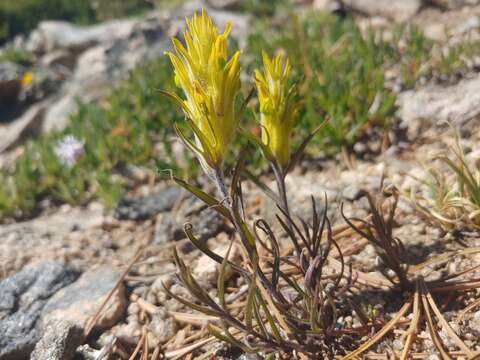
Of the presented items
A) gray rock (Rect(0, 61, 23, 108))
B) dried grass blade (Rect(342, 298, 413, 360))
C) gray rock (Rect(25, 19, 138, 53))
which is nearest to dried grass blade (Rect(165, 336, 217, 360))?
dried grass blade (Rect(342, 298, 413, 360))

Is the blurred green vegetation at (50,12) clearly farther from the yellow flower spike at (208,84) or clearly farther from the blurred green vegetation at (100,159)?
the yellow flower spike at (208,84)

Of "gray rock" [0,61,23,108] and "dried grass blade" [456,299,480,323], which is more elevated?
"gray rock" [0,61,23,108]

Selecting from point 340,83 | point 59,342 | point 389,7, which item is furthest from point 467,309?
point 389,7

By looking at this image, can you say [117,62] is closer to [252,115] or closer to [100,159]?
[100,159]

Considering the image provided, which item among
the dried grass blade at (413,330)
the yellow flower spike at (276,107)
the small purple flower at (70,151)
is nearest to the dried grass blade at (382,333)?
the dried grass blade at (413,330)

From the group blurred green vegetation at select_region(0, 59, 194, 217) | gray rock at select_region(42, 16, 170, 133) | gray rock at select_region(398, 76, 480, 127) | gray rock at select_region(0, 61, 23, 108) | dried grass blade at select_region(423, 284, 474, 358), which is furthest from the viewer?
gray rock at select_region(0, 61, 23, 108)

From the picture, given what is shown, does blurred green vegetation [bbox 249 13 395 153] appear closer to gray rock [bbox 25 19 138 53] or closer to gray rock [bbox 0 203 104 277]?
gray rock [bbox 0 203 104 277]

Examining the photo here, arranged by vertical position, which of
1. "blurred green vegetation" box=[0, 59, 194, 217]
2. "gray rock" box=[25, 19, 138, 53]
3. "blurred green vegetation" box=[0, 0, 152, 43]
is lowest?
"blurred green vegetation" box=[0, 59, 194, 217]

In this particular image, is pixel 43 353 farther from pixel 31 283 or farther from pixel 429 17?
pixel 429 17
